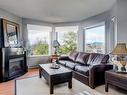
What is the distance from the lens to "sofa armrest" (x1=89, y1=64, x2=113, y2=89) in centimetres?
315

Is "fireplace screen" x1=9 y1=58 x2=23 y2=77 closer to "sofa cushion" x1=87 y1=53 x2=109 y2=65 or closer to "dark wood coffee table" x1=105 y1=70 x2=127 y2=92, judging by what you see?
"sofa cushion" x1=87 y1=53 x2=109 y2=65

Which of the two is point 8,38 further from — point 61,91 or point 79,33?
point 79,33

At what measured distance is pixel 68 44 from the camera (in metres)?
6.54

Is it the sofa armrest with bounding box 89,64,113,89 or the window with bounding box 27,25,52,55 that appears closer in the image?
the sofa armrest with bounding box 89,64,113,89

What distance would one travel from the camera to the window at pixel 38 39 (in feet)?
19.6

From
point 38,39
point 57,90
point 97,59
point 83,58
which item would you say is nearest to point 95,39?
point 83,58

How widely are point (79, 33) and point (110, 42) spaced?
2.13m

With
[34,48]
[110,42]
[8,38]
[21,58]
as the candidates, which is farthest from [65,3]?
[34,48]

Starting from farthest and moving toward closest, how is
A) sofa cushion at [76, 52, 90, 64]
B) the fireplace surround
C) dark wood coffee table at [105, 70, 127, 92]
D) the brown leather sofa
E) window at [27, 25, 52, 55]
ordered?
1. window at [27, 25, 52, 55]
2. sofa cushion at [76, 52, 90, 64]
3. the fireplace surround
4. the brown leather sofa
5. dark wood coffee table at [105, 70, 127, 92]

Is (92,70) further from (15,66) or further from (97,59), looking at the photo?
(15,66)

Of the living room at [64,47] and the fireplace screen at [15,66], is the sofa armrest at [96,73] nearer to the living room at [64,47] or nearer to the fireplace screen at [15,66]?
the living room at [64,47]

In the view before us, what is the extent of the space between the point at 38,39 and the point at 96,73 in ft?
13.0

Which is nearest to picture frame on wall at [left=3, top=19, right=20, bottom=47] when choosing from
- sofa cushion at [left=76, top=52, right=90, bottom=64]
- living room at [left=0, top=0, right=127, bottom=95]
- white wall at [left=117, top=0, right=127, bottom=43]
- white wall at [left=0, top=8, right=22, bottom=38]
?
living room at [left=0, top=0, right=127, bottom=95]

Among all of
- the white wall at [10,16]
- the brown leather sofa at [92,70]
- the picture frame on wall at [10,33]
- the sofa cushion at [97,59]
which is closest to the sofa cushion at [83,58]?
the brown leather sofa at [92,70]
